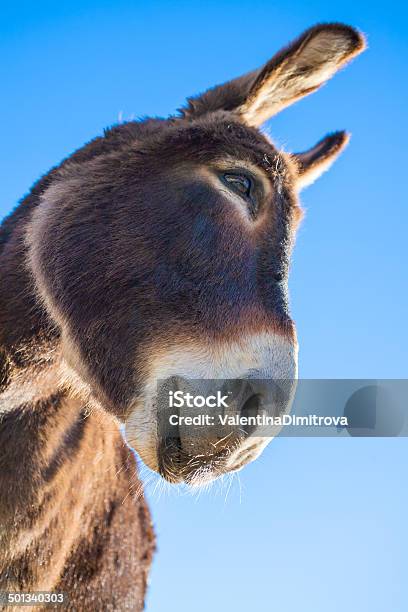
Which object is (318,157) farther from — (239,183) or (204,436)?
(204,436)

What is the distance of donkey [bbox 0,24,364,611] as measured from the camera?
112 inches

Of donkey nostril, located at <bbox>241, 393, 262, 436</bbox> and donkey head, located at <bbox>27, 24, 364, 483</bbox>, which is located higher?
donkey head, located at <bbox>27, 24, 364, 483</bbox>

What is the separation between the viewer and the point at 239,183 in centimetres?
331

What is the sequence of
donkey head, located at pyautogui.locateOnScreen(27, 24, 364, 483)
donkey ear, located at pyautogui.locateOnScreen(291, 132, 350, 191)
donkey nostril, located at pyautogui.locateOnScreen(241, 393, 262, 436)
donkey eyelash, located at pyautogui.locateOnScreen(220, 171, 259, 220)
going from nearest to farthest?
donkey nostril, located at pyautogui.locateOnScreen(241, 393, 262, 436) → donkey head, located at pyautogui.locateOnScreen(27, 24, 364, 483) → donkey eyelash, located at pyautogui.locateOnScreen(220, 171, 259, 220) → donkey ear, located at pyautogui.locateOnScreen(291, 132, 350, 191)

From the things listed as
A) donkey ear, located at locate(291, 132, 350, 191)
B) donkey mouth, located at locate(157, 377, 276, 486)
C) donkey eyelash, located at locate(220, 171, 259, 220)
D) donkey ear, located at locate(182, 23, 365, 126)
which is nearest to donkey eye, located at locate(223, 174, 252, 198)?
donkey eyelash, located at locate(220, 171, 259, 220)

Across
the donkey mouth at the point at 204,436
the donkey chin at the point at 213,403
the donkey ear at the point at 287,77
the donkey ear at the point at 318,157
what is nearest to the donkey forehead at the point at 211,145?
the donkey ear at the point at 287,77

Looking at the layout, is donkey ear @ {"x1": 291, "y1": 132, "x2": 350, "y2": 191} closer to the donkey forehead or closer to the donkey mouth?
the donkey forehead

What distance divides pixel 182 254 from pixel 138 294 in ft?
0.83

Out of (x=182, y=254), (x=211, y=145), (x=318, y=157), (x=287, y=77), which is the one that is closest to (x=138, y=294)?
(x=182, y=254)

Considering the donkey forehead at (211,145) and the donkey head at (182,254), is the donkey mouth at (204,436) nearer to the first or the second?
the donkey head at (182,254)

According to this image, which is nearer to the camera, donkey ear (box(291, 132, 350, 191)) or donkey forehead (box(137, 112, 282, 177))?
donkey forehead (box(137, 112, 282, 177))

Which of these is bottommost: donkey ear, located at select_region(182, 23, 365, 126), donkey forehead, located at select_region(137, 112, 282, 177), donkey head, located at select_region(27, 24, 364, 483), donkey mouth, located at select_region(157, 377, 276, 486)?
donkey mouth, located at select_region(157, 377, 276, 486)

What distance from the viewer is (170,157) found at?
11.0ft

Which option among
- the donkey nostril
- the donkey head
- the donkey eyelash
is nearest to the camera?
the donkey nostril
